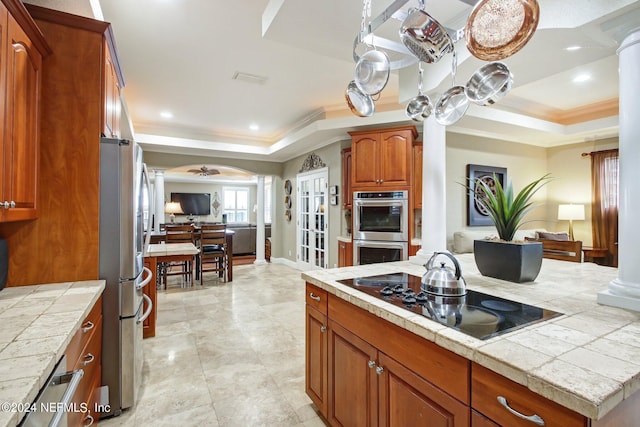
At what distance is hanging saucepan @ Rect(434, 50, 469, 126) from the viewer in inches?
65.8

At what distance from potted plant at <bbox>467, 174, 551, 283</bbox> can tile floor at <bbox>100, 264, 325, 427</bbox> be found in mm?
1407

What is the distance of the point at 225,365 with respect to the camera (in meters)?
2.47

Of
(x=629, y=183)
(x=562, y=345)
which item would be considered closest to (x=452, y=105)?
(x=629, y=183)

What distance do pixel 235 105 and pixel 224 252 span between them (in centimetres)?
243

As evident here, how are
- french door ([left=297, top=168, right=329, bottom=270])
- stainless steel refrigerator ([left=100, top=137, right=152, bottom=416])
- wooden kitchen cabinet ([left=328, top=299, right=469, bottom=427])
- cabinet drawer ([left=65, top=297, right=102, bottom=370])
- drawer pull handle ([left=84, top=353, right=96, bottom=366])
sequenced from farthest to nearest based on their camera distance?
french door ([left=297, top=168, right=329, bottom=270]) < stainless steel refrigerator ([left=100, top=137, right=152, bottom=416]) < drawer pull handle ([left=84, top=353, right=96, bottom=366]) < cabinet drawer ([left=65, top=297, right=102, bottom=370]) < wooden kitchen cabinet ([left=328, top=299, right=469, bottom=427])

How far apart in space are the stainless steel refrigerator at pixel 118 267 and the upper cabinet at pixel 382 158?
307 centimetres

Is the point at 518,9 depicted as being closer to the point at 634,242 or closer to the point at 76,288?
the point at 634,242

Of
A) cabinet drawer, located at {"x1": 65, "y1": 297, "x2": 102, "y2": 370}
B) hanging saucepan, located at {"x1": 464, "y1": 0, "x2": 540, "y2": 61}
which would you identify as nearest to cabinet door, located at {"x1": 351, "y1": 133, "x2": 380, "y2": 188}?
hanging saucepan, located at {"x1": 464, "y1": 0, "x2": 540, "y2": 61}

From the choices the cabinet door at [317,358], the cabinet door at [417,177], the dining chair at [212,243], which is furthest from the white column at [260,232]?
the cabinet door at [317,358]

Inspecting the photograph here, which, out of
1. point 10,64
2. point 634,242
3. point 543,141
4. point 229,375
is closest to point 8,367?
point 10,64

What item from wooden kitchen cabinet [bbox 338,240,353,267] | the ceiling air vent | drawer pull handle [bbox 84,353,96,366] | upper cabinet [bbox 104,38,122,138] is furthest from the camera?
wooden kitchen cabinet [bbox 338,240,353,267]

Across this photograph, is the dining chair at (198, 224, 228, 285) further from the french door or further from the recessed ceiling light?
the recessed ceiling light

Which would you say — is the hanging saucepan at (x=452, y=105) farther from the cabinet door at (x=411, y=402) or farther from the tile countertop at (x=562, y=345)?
the cabinet door at (x=411, y=402)

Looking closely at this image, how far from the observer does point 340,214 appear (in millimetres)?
5035
